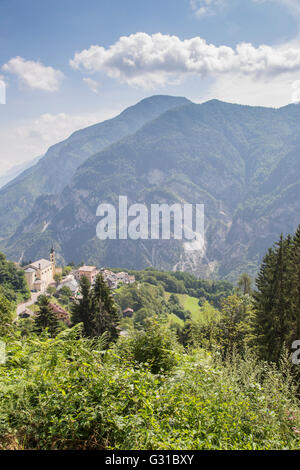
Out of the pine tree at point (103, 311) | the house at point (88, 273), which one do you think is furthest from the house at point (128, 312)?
the pine tree at point (103, 311)

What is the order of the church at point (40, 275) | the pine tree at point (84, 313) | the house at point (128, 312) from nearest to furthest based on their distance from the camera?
the pine tree at point (84, 313), the house at point (128, 312), the church at point (40, 275)

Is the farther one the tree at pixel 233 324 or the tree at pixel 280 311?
the tree at pixel 233 324

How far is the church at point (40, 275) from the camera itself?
7919 cm

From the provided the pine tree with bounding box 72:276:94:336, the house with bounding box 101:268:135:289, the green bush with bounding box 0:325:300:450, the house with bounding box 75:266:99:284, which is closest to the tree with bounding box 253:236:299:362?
the pine tree with bounding box 72:276:94:336

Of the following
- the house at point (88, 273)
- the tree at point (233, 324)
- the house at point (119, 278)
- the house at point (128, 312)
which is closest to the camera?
the tree at point (233, 324)

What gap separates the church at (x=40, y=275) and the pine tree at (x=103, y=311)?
61.7 metres

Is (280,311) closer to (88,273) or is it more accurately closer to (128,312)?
(128,312)

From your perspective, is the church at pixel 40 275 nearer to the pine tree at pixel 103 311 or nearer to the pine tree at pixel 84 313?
the pine tree at pixel 84 313

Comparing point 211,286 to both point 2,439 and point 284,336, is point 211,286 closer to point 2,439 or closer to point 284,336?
point 284,336

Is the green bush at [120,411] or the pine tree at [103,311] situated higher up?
the green bush at [120,411]

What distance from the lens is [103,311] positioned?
22.8 m

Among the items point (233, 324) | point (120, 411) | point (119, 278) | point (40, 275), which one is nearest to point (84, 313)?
point (233, 324)
